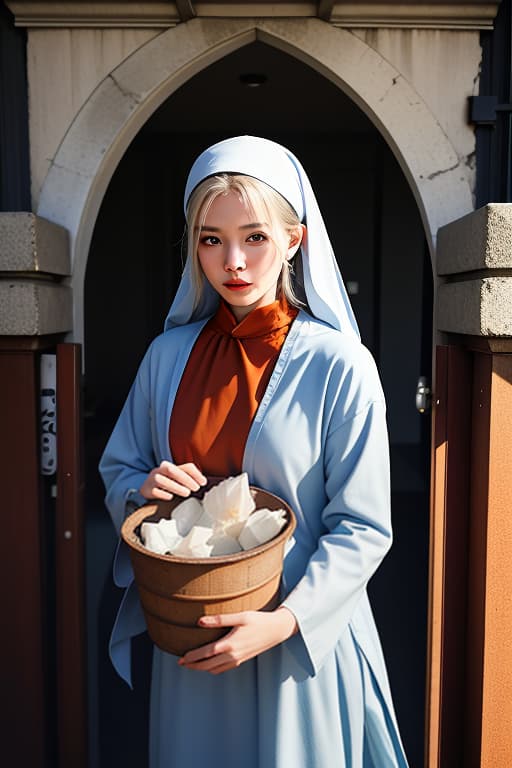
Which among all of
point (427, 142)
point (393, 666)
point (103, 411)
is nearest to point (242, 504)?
point (427, 142)

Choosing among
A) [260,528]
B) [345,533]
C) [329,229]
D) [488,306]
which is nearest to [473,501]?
[488,306]

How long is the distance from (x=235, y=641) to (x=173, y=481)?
38 centimetres

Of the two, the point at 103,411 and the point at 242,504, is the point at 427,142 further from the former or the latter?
the point at 103,411

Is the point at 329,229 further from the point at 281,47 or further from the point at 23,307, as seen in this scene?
the point at 23,307

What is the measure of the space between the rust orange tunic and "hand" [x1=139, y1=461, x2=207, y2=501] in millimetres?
134

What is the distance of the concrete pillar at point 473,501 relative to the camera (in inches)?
90.5

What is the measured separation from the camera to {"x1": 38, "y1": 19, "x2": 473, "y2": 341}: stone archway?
104 inches

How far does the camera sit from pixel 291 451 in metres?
1.70

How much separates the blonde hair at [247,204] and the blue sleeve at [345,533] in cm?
49

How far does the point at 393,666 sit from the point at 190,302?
2.63m

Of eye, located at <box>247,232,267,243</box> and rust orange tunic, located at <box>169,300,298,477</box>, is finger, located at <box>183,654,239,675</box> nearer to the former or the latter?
rust orange tunic, located at <box>169,300,298,477</box>

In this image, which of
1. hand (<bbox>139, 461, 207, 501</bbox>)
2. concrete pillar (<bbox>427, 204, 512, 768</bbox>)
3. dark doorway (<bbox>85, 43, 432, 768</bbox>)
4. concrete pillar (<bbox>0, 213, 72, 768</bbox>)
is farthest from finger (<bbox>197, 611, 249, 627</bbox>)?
dark doorway (<bbox>85, 43, 432, 768</bbox>)

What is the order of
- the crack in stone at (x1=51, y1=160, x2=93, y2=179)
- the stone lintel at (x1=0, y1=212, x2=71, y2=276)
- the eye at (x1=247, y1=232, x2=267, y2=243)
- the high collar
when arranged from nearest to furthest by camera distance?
the eye at (x1=247, y1=232, x2=267, y2=243), the high collar, the stone lintel at (x1=0, y1=212, x2=71, y2=276), the crack in stone at (x1=51, y1=160, x2=93, y2=179)

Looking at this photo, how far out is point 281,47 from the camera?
2.71 meters
